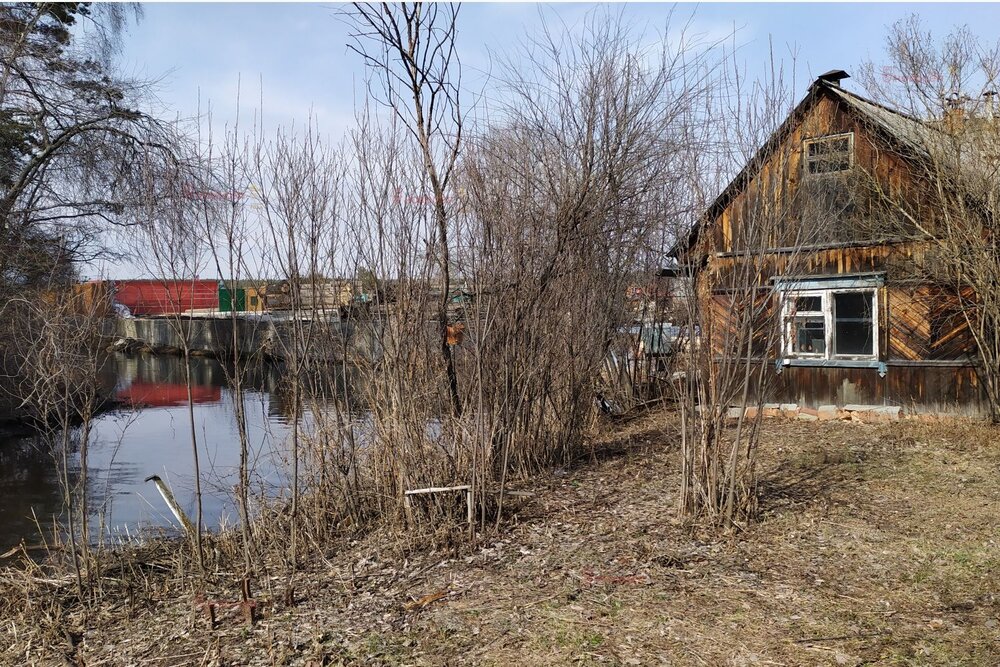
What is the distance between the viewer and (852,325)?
473 inches

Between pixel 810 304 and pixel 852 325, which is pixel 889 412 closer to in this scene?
pixel 852 325

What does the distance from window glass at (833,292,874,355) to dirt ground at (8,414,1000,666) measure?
4526mm

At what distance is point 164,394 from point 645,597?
2213 centimetres

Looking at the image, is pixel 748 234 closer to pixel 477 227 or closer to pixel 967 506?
pixel 477 227

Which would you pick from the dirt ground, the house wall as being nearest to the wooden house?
the house wall

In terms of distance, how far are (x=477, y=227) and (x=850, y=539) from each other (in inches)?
157

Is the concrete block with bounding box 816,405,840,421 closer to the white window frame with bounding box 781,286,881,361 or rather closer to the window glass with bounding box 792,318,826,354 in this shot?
the white window frame with bounding box 781,286,881,361

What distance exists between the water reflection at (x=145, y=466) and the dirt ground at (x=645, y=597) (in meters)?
1.80

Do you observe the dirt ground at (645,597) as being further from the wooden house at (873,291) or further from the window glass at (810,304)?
the window glass at (810,304)

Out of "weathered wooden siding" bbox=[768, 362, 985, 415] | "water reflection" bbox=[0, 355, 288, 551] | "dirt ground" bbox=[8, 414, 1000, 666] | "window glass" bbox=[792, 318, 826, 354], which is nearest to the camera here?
"dirt ground" bbox=[8, 414, 1000, 666]

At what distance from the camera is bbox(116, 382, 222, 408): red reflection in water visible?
21.8 m

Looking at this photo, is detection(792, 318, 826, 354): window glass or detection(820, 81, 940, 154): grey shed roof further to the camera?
detection(792, 318, 826, 354): window glass

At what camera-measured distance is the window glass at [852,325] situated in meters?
11.9

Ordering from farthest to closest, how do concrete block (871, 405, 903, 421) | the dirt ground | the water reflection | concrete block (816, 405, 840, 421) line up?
concrete block (816, 405, 840, 421), concrete block (871, 405, 903, 421), the water reflection, the dirt ground
